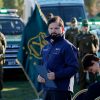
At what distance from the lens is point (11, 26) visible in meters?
17.2

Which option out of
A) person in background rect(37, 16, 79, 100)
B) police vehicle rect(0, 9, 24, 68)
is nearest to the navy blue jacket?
person in background rect(37, 16, 79, 100)

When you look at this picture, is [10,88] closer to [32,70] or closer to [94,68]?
[32,70]

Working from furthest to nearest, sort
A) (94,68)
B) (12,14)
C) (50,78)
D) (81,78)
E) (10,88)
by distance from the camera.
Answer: (12,14)
(10,88)
(81,78)
(50,78)
(94,68)

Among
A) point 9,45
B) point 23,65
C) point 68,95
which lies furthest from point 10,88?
point 68,95

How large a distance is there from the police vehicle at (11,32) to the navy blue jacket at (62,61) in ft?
30.3

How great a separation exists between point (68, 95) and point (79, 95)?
0.44m

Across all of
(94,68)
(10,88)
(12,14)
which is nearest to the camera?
(94,68)

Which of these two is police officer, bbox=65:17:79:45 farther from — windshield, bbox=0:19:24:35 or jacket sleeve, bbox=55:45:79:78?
jacket sleeve, bbox=55:45:79:78

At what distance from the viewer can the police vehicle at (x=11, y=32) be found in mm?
15992

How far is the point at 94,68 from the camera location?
19.6 feet

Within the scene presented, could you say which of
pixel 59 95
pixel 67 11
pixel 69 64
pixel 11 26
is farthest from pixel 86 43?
pixel 69 64

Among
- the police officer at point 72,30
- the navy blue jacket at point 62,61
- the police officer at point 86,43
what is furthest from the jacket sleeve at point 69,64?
the police officer at point 72,30

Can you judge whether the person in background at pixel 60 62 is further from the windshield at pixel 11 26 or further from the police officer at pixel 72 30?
the windshield at pixel 11 26

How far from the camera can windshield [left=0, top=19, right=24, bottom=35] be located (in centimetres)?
1698
